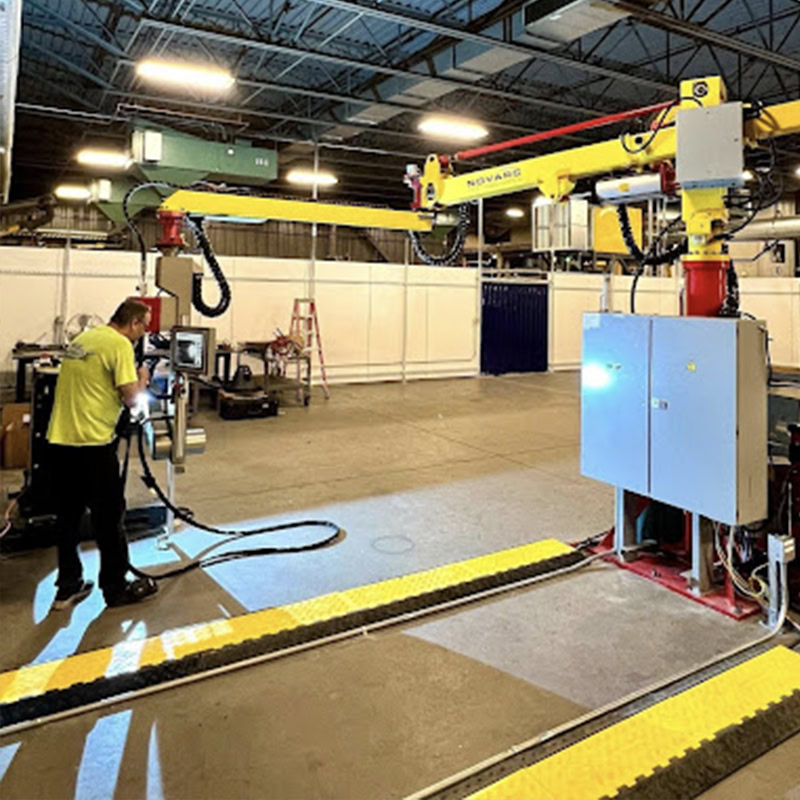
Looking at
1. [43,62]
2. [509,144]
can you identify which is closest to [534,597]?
[509,144]

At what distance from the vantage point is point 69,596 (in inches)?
126

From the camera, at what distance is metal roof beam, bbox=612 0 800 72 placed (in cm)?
584

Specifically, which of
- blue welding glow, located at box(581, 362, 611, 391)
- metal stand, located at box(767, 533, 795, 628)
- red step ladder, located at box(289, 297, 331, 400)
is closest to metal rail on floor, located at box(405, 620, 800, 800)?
metal stand, located at box(767, 533, 795, 628)

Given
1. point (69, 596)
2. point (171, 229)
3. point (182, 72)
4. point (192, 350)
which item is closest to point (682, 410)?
point (192, 350)

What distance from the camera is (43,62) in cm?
870

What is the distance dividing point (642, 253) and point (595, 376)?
3.28ft

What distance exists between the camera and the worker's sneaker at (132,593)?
3203mm

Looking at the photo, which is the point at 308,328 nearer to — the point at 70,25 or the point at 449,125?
the point at 449,125

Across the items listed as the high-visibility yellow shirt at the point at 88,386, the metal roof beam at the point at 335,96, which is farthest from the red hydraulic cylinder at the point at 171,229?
the metal roof beam at the point at 335,96

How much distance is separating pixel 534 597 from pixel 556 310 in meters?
11.2

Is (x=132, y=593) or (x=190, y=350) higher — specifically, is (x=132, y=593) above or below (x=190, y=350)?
below

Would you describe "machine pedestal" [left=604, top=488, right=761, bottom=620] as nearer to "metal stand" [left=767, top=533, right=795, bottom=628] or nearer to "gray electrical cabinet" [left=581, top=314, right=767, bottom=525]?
"metal stand" [left=767, top=533, right=795, bottom=628]

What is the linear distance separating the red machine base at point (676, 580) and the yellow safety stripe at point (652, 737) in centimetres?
50

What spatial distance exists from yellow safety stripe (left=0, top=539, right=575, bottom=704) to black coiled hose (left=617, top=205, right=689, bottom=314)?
1.74 meters
